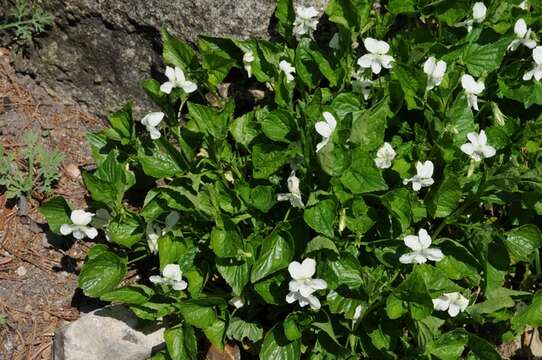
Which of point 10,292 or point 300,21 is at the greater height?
point 300,21

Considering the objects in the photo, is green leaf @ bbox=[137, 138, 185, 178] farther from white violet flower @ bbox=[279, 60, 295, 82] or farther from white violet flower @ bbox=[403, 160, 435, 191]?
white violet flower @ bbox=[403, 160, 435, 191]

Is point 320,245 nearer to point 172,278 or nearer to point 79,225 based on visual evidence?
point 172,278

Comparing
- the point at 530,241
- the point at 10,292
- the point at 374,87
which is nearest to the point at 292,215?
the point at 374,87

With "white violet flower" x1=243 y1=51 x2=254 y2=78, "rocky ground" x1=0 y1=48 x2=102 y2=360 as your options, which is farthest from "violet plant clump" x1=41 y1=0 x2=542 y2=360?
"rocky ground" x1=0 y1=48 x2=102 y2=360

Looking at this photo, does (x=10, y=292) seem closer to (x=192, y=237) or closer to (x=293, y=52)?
(x=192, y=237)

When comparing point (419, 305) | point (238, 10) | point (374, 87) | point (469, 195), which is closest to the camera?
point (419, 305)

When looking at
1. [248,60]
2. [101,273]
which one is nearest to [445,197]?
[248,60]
